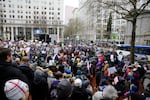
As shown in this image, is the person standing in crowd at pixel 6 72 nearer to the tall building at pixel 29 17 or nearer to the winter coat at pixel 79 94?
the winter coat at pixel 79 94

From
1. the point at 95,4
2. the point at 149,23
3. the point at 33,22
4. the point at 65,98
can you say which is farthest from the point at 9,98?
the point at 33,22

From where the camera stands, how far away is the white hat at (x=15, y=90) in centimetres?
258

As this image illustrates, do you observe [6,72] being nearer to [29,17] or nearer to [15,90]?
[15,90]

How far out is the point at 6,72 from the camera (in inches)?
120

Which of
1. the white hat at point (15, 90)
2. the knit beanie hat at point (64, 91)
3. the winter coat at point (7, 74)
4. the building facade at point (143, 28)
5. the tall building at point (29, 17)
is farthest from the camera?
the tall building at point (29, 17)

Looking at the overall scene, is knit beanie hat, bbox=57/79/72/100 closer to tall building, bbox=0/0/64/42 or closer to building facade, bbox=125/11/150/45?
building facade, bbox=125/11/150/45

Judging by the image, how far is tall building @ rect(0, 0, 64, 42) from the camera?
337 feet

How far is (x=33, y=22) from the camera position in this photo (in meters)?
107

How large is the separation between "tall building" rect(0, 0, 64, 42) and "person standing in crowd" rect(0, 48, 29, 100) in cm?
9744

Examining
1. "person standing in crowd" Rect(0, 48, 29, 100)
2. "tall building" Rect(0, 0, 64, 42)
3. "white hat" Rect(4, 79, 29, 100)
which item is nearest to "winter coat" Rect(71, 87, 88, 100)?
"person standing in crowd" Rect(0, 48, 29, 100)

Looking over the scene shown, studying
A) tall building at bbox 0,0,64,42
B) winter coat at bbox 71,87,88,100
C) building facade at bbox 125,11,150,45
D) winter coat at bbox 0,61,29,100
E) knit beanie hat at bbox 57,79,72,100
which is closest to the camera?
winter coat at bbox 0,61,29,100

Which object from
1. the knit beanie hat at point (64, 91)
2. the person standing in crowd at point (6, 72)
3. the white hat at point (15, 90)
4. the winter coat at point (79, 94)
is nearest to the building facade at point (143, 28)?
the winter coat at point (79, 94)

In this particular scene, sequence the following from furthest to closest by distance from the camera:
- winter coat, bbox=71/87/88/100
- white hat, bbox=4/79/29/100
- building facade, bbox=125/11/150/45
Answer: building facade, bbox=125/11/150/45 < winter coat, bbox=71/87/88/100 < white hat, bbox=4/79/29/100

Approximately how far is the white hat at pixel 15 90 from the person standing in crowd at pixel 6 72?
0.20m
